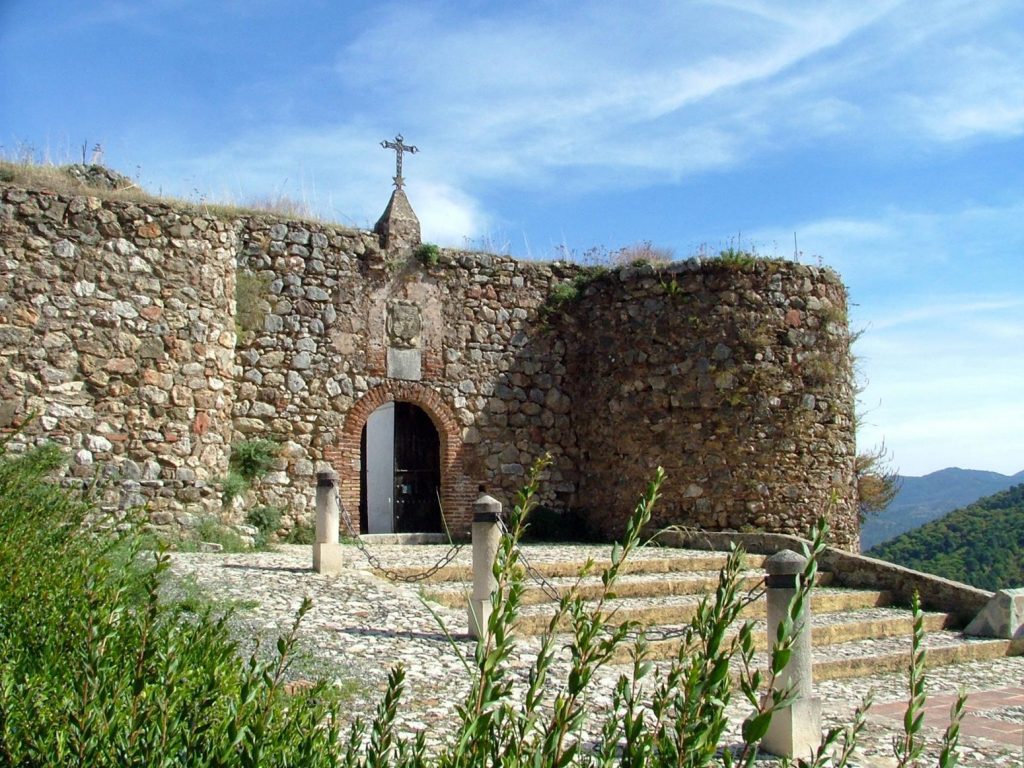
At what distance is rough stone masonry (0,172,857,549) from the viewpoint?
10.4 m

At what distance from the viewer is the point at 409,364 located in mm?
13359

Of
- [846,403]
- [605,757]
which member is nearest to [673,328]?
[846,403]

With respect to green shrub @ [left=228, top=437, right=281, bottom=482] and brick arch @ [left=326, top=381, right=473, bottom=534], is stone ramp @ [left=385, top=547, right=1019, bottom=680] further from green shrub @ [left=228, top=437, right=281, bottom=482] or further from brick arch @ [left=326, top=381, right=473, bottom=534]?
green shrub @ [left=228, top=437, right=281, bottom=482]

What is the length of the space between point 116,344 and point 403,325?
4.08 m

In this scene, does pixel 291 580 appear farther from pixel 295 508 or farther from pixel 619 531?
pixel 619 531

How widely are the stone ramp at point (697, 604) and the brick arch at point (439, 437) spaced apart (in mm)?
2578

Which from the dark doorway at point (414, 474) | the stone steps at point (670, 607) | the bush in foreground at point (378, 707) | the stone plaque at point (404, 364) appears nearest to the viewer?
the bush in foreground at point (378, 707)

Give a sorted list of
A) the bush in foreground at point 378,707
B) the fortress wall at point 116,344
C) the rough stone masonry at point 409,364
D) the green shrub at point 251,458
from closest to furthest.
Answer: the bush in foreground at point 378,707
the fortress wall at point 116,344
the rough stone masonry at point 409,364
the green shrub at point 251,458

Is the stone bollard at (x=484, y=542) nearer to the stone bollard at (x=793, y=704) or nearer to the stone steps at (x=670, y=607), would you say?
the stone steps at (x=670, y=607)

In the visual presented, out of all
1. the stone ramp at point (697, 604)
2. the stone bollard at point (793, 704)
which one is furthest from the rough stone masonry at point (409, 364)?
the stone bollard at point (793, 704)

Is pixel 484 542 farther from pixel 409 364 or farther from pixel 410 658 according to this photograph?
pixel 409 364

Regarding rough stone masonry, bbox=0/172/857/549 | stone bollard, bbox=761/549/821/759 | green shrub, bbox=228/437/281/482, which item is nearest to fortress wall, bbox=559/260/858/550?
rough stone masonry, bbox=0/172/857/549

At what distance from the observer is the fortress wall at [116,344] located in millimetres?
10164

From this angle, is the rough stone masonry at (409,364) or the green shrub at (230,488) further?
the green shrub at (230,488)
